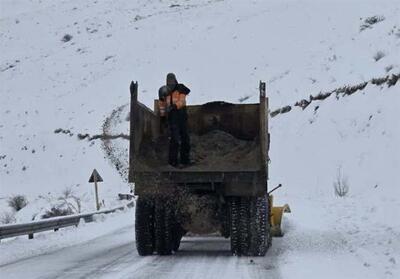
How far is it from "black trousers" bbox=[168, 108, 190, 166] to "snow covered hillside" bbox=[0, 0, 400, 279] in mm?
1265

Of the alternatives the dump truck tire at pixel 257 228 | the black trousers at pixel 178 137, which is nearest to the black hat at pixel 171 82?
the black trousers at pixel 178 137

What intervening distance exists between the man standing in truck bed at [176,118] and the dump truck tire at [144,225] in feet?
2.57

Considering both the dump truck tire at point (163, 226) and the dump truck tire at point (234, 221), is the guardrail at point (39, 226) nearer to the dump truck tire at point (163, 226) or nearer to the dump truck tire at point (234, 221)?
the dump truck tire at point (163, 226)

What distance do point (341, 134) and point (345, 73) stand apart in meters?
7.98

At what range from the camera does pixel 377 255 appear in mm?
9445

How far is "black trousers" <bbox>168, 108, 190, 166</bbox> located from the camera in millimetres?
10602

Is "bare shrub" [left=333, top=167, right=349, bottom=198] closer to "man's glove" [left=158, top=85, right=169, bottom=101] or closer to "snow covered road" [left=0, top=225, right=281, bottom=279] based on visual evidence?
"snow covered road" [left=0, top=225, right=281, bottom=279]

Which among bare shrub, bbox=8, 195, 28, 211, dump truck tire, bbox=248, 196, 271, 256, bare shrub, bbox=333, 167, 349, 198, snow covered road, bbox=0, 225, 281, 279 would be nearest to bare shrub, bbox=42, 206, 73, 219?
Result: bare shrub, bbox=8, 195, 28, 211

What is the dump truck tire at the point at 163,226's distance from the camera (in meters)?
10.5

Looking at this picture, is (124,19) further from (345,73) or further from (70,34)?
(345,73)

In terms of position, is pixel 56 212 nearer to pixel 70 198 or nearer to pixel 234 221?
pixel 70 198

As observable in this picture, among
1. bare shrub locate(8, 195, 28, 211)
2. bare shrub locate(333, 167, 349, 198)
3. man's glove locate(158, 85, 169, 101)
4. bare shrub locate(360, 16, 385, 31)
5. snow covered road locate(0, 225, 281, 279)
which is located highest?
bare shrub locate(360, 16, 385, 31)

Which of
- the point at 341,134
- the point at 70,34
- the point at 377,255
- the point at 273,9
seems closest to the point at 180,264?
the point at 377,255

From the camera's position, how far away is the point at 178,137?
10656mm
